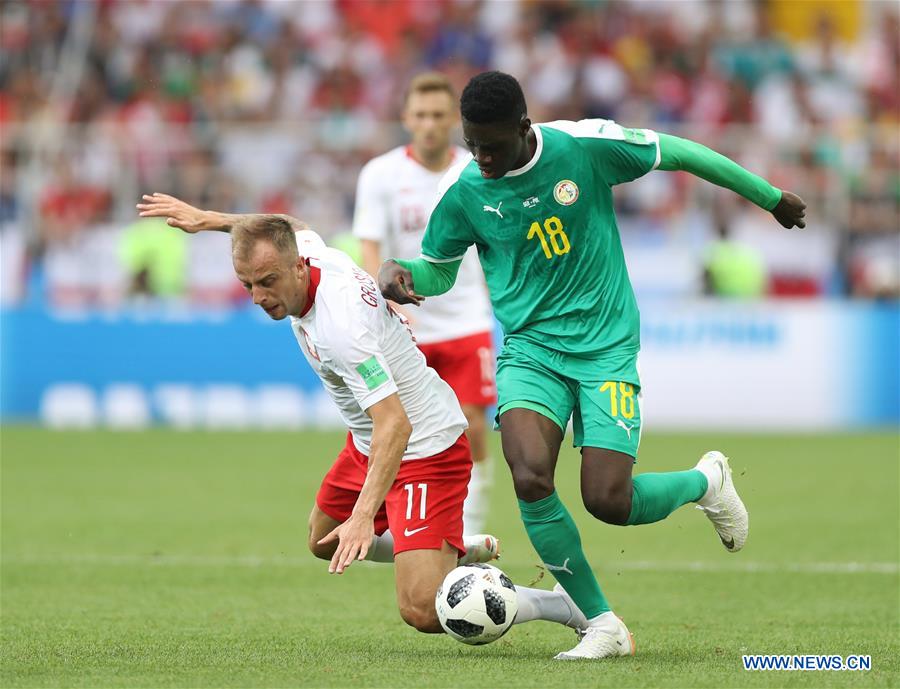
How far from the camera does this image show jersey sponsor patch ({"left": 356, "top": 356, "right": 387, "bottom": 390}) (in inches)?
238

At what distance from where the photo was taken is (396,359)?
669 centimetres

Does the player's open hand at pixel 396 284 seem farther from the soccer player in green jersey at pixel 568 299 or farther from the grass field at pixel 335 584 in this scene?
the grass field at pixel 335 584

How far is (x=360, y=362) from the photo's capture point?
19.9 feet

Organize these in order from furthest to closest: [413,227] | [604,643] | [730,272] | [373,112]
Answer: [373,112] → [730,272] → [413,227] → [604,643]

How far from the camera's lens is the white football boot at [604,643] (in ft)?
20.6

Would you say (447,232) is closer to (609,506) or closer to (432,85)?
(609,506)

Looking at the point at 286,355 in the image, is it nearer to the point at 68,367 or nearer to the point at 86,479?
the point at 68,367

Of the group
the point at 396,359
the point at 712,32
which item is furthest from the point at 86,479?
the point at 712,32

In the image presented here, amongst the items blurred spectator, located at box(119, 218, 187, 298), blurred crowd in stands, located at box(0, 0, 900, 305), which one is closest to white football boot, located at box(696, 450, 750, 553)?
blurred crowd in stands, located at box(0, 0, 900, 305)

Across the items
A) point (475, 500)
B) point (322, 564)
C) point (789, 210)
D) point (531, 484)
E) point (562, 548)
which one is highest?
point (789, 210)

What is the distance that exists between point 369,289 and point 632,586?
282 centimetres

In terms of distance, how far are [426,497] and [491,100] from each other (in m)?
1.67

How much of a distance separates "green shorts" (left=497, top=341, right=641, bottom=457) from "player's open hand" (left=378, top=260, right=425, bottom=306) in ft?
1.67

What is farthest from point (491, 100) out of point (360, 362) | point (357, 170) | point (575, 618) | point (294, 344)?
point (357, 170)
